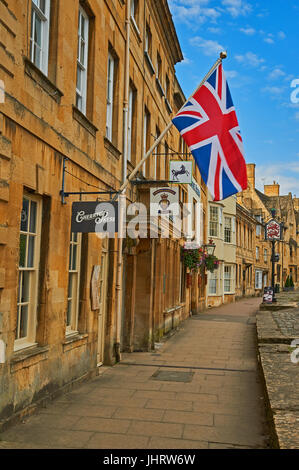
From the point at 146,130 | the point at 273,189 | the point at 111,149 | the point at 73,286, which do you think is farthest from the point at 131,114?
the point at 273,189

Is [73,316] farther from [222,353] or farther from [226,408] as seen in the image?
[222,353]

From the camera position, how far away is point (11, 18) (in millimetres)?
5496

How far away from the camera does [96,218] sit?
7055 millimetres

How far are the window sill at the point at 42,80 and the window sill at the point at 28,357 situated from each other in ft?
11.9

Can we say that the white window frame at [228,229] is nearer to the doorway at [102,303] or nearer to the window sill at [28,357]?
the doorway at [102,303]

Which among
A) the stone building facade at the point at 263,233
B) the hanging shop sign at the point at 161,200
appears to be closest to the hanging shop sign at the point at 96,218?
the hanging shop sign at the point at 161,200

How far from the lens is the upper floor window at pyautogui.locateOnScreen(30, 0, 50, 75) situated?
21.7 ft

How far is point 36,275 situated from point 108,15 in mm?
6083

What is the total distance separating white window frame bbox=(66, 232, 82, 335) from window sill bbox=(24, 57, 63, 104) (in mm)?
2448

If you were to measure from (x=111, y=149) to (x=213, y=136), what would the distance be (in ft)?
8.17

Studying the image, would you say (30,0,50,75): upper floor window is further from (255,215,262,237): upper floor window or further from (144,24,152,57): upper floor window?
(255,215,262,237): upper floor window

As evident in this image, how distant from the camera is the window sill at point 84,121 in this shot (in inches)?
310

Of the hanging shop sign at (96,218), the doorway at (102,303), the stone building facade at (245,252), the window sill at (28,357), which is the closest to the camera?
the window sill at (28,357)

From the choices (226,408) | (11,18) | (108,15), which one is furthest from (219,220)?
(11,18)
